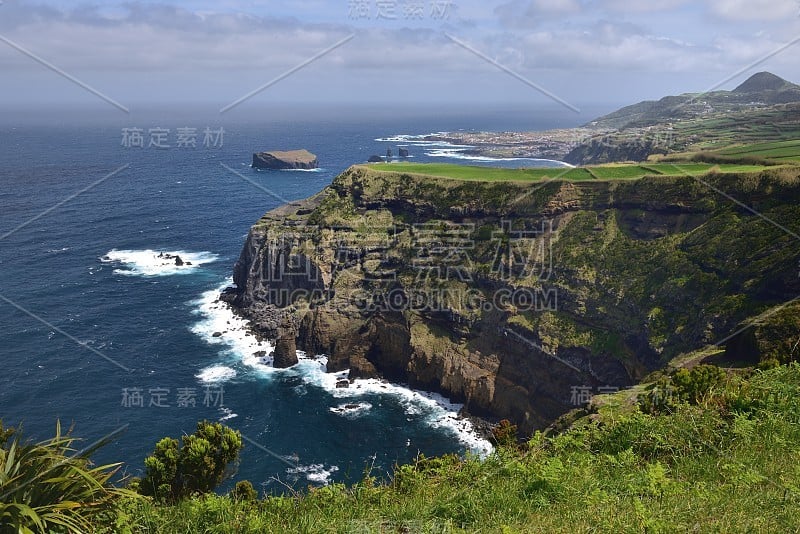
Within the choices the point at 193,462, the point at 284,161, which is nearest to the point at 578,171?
the point at 193,462

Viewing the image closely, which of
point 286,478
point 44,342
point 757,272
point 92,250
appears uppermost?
point 757,272

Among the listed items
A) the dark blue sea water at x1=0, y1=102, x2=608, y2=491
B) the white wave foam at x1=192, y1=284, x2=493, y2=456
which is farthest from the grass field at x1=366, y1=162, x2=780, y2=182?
the dark blue sea water at x1=0, y1=102, x2=608, y2=491

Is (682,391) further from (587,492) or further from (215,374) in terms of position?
(215,374)

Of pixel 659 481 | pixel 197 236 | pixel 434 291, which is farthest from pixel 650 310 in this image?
pixel 197 236

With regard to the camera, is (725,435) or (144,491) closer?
(725,435)

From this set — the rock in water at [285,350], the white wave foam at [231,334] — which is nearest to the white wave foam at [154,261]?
the white wave foam at [231,334]

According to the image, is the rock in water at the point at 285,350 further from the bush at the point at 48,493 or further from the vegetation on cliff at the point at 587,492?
the bush at the point at 48,493

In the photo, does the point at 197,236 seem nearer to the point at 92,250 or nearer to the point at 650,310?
the point at 92,250
